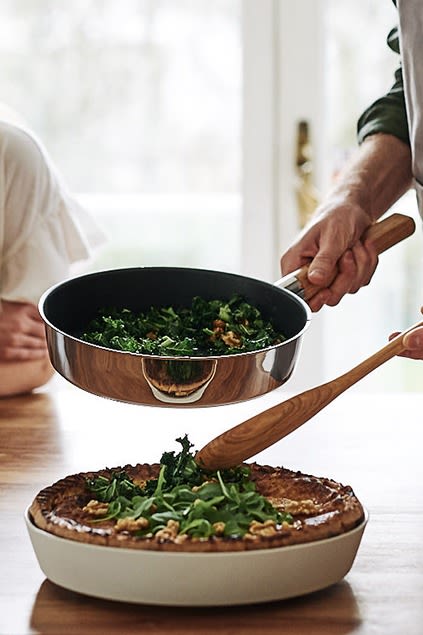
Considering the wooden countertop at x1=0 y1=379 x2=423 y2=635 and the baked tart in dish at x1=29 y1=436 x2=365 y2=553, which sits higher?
the baked tart in dish at x1=29 y1=436 x2=365 y2=553

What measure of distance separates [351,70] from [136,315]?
202 cm

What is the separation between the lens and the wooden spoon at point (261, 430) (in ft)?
3.90

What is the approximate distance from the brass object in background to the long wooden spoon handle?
1.56 m

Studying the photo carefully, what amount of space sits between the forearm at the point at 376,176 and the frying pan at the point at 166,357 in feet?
0.91

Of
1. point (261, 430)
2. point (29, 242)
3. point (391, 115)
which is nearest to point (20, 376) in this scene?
point (29, 242)

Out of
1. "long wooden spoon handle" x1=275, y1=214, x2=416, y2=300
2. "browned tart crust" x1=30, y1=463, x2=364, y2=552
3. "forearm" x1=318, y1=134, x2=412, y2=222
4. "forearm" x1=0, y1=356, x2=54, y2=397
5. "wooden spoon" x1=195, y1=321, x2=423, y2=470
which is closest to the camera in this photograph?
"browned tart crust" x1=30, y1=463, x2=364, y2=552

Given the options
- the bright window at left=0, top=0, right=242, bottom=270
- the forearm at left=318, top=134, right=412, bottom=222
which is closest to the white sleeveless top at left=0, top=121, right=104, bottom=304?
the forearm at left=318, top=134, right=412, bottom=222

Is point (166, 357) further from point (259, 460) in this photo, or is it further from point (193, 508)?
point (259, 460)

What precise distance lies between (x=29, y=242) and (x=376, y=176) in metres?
0.70

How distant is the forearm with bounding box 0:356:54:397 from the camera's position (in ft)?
6.48

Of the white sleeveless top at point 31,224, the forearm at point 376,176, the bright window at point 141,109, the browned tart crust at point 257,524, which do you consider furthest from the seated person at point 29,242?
the bright window at point 141,109

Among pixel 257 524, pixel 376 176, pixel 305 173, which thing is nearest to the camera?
pixel 257 524

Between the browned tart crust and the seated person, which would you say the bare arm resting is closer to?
the seated person

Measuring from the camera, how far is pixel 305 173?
328 cm
